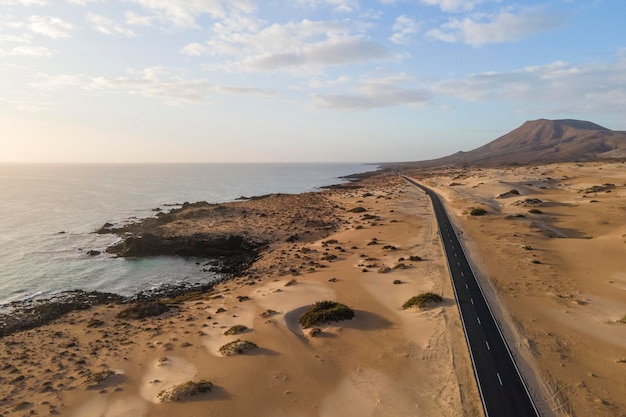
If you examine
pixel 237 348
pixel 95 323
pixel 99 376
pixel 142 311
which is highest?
pixel 237 348

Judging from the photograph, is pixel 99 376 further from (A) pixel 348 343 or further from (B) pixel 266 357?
(A) pixel 348 343

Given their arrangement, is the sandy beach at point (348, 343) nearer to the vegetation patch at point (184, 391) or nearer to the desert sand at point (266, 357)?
the desert sand at point (266, 357)

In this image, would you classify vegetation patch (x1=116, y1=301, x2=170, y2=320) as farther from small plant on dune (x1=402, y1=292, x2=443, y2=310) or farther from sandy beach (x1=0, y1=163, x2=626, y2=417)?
small plant on dune (x1=402, y1=292, x2=443, y2=310)

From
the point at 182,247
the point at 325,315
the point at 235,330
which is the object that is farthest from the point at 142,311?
the point at 182,247

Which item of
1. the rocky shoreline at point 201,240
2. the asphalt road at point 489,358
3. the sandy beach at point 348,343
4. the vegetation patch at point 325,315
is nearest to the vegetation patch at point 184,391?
the sandy beach at point 348,343

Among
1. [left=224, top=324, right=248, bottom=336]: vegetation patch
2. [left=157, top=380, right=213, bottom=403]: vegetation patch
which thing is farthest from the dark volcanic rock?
[left=157, top=380, right=213, bottom=403]: vegetation patch

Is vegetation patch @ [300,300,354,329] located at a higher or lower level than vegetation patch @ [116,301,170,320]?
higher

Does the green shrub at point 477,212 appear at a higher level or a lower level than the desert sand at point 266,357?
higher
